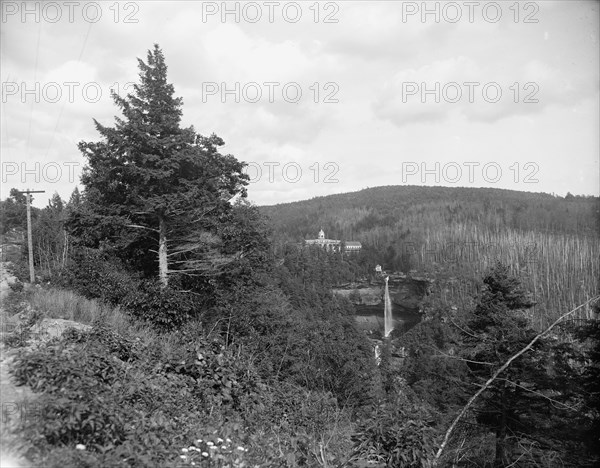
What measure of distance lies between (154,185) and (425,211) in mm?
135181

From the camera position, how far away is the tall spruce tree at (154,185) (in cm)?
1409

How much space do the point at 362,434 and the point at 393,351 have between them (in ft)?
187

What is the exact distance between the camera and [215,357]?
6637 millimetres

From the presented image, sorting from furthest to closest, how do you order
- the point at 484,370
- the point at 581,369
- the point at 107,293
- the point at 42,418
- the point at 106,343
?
the point at 107,293, the point at 484,370, the point at 581,369, the point at 106,343, the point at 42,418

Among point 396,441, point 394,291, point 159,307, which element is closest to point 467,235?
point 394,291

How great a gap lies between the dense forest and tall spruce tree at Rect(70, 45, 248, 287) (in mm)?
68

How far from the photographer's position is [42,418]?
365 centimetres

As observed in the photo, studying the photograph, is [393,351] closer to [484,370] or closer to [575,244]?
[575,244]

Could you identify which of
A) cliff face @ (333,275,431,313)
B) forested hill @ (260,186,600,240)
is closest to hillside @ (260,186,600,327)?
forested hill @ (260,186,600,240)

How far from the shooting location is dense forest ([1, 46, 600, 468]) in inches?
171

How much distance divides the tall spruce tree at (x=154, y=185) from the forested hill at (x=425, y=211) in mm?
67245

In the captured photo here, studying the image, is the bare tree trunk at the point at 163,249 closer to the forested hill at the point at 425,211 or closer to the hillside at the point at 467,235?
the hillside at the point at 467,235

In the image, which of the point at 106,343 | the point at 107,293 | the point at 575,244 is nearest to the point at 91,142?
the point at 107,293

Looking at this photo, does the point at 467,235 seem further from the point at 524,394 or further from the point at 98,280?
the point at 98,280
